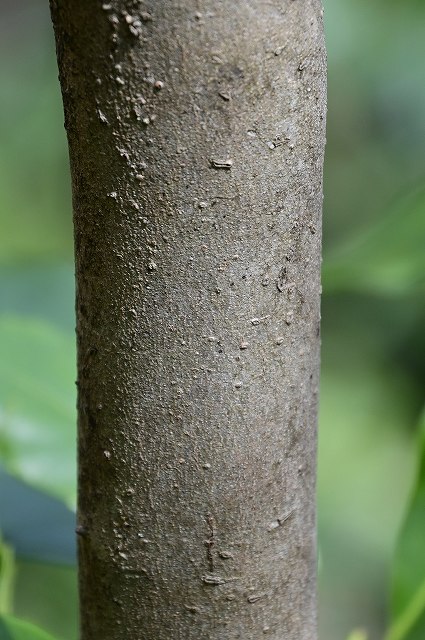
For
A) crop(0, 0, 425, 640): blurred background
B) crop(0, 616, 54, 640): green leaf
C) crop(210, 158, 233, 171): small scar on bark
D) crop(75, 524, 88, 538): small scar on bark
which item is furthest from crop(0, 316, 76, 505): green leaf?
crop(210, 158, 233, 171): small scar on bark

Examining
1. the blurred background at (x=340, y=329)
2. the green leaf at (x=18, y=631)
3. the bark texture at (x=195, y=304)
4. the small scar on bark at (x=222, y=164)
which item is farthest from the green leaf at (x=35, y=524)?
the small scar on bark at (x=222, y=164)

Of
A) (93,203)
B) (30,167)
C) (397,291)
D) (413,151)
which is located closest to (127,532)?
(93,203)

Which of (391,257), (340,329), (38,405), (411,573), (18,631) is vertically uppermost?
(340,329)

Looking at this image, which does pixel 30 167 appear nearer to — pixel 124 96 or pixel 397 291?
pixel 397 291

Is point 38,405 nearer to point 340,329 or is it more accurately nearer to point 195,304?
point 195,304

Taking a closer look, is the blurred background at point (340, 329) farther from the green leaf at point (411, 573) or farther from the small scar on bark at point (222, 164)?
the small scar on bark at point (222, 164)

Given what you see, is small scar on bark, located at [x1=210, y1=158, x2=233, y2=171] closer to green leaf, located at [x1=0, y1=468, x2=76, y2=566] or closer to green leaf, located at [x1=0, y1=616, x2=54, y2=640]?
green leaf, located at [x1=0, y1=616, x2=54, y2=640]

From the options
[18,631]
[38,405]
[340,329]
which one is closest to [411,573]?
[18,631]
